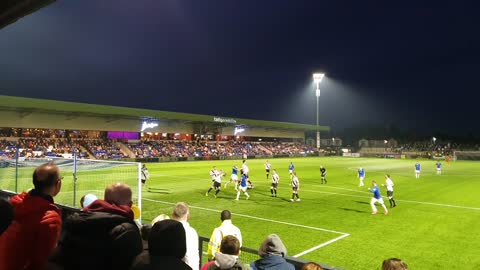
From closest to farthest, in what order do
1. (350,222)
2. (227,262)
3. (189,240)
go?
1. (227,262)
2. (189,240)
3. (350,222)

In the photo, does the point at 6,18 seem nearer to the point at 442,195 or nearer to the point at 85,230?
the point at 85,230

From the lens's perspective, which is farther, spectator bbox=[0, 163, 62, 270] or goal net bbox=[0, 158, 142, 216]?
goal net bbox=[0, 158, 142, 216]

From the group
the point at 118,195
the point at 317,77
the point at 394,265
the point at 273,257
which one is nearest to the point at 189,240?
the point at 273,257

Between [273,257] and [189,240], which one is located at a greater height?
[189,240]

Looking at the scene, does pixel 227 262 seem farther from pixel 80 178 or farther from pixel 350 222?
pixel 80 178

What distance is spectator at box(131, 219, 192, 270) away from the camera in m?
2.79

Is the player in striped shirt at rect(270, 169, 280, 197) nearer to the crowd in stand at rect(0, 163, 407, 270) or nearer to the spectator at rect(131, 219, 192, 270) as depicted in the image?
the crowd in stand at rect(0, 163, 407, 270)

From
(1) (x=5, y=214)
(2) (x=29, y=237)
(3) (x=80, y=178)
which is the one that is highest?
(1) (x=5, y=214)

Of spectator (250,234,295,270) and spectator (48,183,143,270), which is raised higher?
spectator (48,183,143,270)

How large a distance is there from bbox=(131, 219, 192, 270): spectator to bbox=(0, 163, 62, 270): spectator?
40.1 inches

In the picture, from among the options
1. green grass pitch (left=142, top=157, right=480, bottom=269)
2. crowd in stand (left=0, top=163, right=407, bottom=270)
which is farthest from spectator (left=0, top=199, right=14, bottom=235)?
green grass pitch (left=142, top=157, right=480, bottom=269)

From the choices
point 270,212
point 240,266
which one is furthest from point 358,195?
point 240,266

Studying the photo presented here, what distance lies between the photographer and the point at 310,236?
13.8m

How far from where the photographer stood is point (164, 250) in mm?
2859
